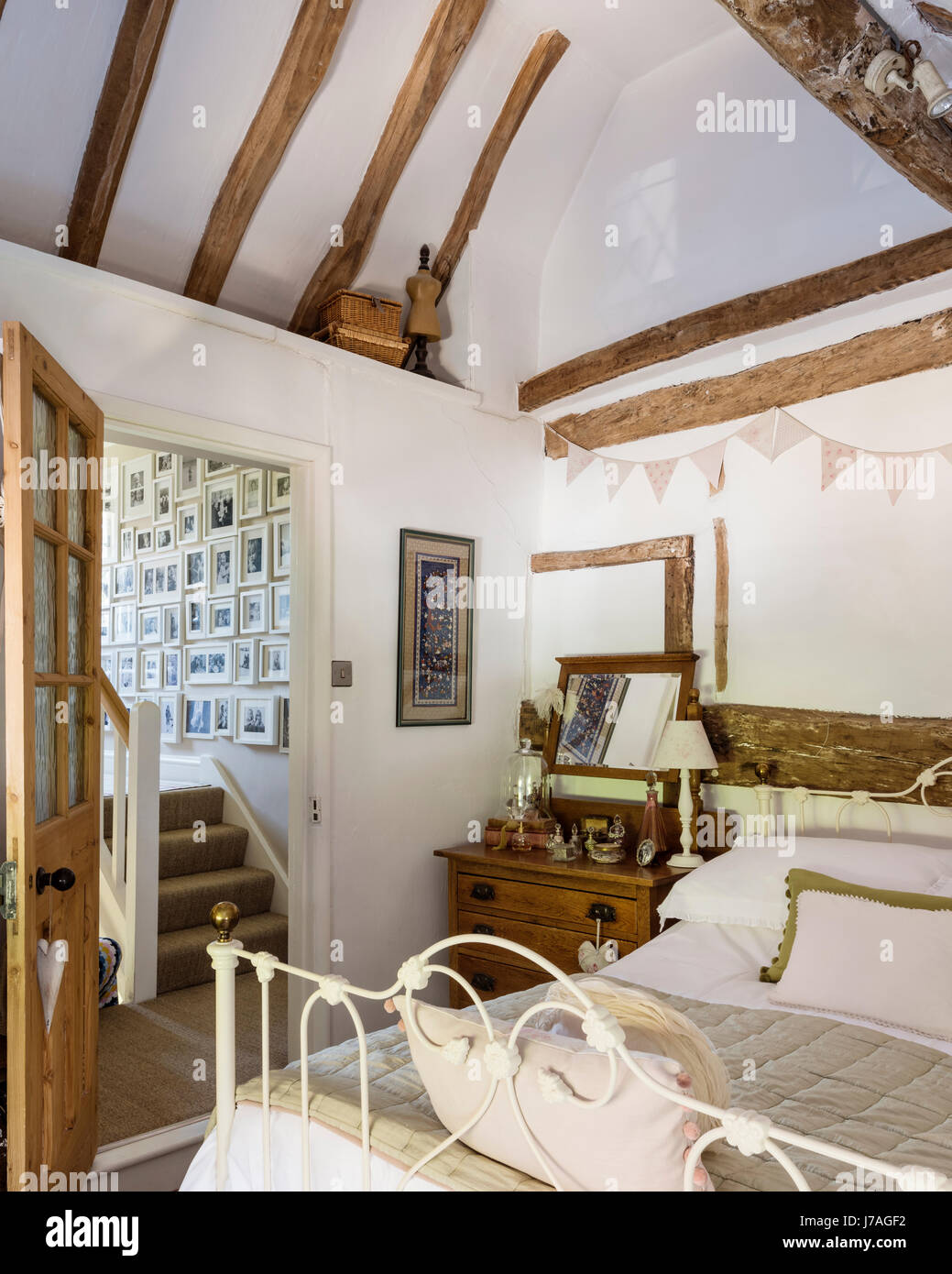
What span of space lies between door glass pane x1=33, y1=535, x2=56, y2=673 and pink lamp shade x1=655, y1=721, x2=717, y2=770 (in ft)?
6.23

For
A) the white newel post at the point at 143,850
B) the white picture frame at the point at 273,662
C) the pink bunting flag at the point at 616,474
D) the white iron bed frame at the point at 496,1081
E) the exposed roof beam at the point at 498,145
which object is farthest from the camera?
the white picture frame at the point at 273,662

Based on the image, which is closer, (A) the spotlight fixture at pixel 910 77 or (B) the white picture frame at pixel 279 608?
(A) the spotlight fixture at pixel 910 77

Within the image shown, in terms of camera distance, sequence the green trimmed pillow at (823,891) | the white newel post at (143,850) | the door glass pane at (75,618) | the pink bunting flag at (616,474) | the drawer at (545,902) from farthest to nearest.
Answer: the white newel post at (143,850) < the pink bunting flag at (616,474) < the drawer at (545,902) < the door glass pane at (75,618) < the green trimmed pillow at (823,891)

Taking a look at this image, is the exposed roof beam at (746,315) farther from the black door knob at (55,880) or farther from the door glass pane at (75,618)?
the black door knob at (55,880)

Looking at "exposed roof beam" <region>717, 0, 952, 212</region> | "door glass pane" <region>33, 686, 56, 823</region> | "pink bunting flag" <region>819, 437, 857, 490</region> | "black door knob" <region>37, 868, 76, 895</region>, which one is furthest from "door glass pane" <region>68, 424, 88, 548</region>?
"pink bunting flag" <region>819, 437, 857, 490</region>

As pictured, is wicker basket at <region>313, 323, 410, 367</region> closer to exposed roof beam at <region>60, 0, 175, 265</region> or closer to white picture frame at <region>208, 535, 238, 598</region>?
exposed roof beam at <region>60, 0, 175, 265</region>

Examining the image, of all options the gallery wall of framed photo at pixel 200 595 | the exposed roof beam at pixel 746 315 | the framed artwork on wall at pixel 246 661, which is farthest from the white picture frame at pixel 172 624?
the exposed roof beam at pixel 746 315

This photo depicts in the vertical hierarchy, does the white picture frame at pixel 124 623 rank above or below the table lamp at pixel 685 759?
above

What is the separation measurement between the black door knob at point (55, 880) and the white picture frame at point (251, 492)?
9.66 ft

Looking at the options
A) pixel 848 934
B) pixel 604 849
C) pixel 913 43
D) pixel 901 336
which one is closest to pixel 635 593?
pixel 604 849

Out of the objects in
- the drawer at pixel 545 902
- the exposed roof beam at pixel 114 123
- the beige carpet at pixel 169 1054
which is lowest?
the beige carpet at pixel 169 1054

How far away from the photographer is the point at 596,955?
3.01 m

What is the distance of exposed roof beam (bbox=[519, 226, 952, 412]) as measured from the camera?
2795 millimetres

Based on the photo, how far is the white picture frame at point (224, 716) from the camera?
484cm
